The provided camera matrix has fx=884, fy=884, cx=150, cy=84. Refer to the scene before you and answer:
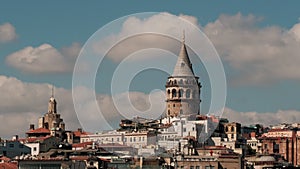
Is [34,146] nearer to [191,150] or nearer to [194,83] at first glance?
[191,150]

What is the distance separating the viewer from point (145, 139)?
11100cm

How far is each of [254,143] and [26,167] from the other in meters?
59.8

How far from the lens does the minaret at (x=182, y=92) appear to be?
12875 centimetres

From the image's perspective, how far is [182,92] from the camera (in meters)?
130

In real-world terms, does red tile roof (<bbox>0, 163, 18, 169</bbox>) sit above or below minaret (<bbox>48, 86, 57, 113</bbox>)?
below

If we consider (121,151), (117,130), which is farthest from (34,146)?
(117,130)

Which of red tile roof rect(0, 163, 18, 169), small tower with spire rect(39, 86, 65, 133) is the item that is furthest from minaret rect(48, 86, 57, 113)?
red tile roof rect(0, 163, 18, 169)

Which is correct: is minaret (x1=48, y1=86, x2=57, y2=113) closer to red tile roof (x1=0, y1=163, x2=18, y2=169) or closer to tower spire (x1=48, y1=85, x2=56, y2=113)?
tower spire (x1=48, y1=85, x2=56, y2=113)

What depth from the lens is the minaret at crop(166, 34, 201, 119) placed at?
12875 cm

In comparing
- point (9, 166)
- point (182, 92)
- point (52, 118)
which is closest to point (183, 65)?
point (182, 92)

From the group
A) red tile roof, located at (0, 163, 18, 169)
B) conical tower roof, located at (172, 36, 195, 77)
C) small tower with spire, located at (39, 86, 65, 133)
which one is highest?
conical tower roof, located at (172, 36, 195, 77)

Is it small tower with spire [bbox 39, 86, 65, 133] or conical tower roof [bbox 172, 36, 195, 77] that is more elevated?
conical tower roof [bbox 172, 36, 195, 77]

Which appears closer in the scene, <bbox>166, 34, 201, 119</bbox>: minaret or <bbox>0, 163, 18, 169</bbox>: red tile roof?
<bbox>0, 163, 18, 169</bbox>: red tile roof

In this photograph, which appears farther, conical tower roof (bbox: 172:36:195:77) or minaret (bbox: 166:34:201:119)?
conical tower roof (bbox: 172:36:195:77)
